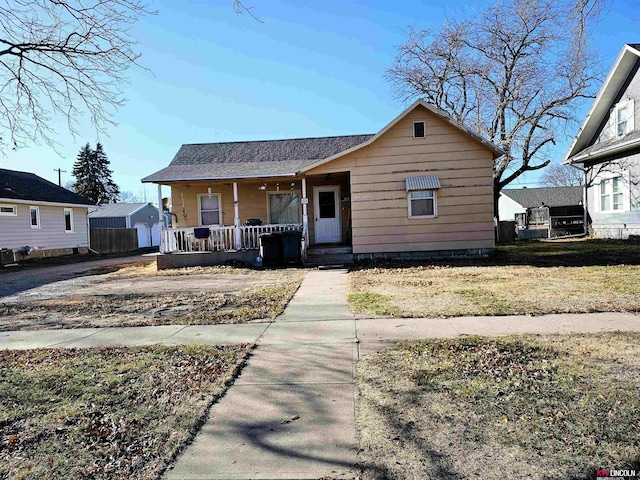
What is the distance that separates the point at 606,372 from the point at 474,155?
10350 millimetres

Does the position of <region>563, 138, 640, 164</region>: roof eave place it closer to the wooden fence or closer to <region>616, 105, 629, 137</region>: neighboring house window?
<region>616, 105, 629, 137</region>: neighboring house window

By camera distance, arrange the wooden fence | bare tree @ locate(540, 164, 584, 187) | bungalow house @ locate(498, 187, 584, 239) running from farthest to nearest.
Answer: bare tree @ locate(540, 164, 584, 187)
the wooden fence
bungalow house @ locate(498, 187, 584, 239)

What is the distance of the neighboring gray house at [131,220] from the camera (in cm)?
3866

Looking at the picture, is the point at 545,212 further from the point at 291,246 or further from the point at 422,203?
the point at 291,246

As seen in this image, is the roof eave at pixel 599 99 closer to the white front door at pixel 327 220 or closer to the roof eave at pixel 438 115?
the roof eave at pixel 438 115

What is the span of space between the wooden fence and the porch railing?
51.6 feet

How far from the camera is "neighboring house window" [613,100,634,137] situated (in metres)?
16.6

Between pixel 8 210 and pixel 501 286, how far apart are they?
73.4 feet

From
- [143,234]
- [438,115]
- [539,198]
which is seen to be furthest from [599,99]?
[143,234]

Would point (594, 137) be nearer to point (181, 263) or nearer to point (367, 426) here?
point (181, 263)

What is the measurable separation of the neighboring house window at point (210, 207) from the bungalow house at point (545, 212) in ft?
61.7

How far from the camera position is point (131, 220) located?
38594 mm

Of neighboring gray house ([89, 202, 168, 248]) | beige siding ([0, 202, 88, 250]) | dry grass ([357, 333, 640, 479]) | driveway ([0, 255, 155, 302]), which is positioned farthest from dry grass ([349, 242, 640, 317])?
neighboring gray house ([89, 202, 168, 248])

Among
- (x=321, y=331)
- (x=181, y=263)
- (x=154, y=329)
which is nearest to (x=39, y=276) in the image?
(x=181, y=263)
